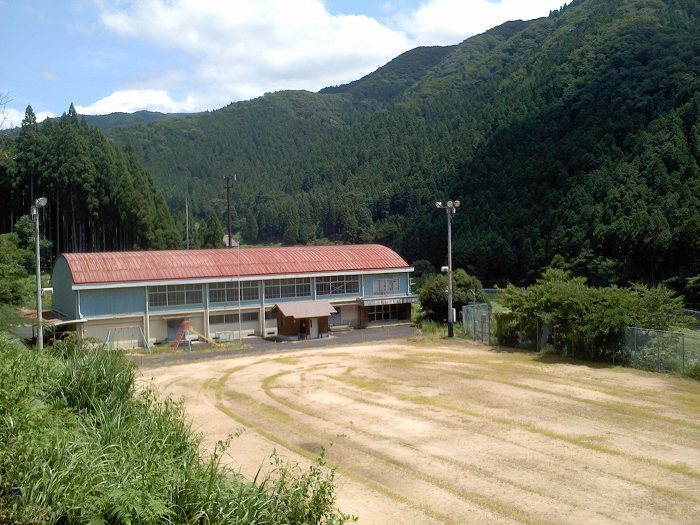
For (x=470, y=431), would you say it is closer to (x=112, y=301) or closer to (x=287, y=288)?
(x=112, y=301)

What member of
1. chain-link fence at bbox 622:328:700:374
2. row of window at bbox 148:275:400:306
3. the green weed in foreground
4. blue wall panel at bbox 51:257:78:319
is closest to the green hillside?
row of window at bbox 148:275:400:306

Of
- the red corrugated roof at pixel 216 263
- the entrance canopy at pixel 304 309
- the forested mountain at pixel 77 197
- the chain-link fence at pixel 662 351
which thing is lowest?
the chain-link fence at pixel 662 351

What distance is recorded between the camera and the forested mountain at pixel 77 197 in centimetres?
7881

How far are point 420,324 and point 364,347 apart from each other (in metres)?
11.9

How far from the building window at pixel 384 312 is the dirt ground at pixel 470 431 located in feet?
61.8

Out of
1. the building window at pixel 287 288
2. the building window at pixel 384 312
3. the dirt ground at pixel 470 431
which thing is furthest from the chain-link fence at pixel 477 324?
the building window at pixel 287 288

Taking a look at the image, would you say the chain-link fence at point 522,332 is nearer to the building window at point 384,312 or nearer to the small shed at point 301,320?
the small shed at point 301,320

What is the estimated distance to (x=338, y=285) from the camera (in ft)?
171

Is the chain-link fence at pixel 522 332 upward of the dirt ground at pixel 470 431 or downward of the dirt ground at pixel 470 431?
upward

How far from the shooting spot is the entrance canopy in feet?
151

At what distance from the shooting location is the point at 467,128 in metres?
138

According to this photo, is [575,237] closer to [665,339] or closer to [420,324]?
[420,324]

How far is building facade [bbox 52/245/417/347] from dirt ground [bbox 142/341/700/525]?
1108 centimetres

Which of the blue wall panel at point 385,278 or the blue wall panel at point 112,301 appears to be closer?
the blue wall panel at point 112,301
